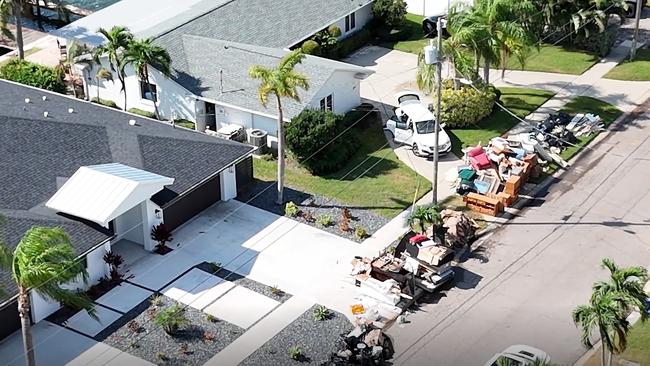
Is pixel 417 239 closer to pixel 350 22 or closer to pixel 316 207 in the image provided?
pixel 316 207

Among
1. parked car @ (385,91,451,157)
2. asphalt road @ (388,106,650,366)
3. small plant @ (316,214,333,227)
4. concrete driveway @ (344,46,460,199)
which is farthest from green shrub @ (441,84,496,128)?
small plant @ (316,214,333,227)

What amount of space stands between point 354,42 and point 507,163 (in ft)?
57.2

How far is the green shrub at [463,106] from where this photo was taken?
4991cm

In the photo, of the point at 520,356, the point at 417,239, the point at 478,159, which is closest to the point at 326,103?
the point at 478,159

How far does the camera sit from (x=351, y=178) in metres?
46.3

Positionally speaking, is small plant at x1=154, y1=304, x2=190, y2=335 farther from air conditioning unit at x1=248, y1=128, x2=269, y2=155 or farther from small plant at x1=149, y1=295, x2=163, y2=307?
air conditioning unit at x1=248, y1=128, x2=269, y2=155

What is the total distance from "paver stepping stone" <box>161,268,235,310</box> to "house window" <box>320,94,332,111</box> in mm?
12464

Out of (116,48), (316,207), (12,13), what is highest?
(12,13)

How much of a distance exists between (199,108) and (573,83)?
1964cm

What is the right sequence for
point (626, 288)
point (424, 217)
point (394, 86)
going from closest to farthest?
point (626, 288) < point (424, 217) < point (394, 86)

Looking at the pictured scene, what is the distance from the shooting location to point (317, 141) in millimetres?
46125

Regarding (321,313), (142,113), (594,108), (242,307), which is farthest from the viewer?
(594,108)

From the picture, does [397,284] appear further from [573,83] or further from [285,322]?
[573,83]

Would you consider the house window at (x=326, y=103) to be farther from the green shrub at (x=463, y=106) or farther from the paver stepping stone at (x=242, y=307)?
the paver stepping stone at (x=242, y=307)
